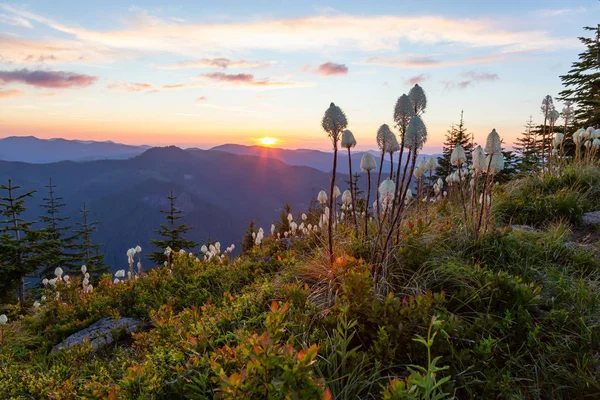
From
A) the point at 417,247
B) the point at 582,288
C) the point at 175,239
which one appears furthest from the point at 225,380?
the point at 175,239

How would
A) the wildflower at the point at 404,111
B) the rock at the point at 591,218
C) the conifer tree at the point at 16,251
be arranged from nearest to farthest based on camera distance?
the wildflower at the point at 404,111 < the rock at the point at 591,218 < the conifer tree at the point at 16,251

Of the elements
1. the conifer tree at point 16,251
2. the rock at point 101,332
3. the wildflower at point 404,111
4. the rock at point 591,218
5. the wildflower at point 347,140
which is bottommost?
the conifer tree at point 16,251

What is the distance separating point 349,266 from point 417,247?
41.8 inches

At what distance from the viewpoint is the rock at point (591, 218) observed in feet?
19.7

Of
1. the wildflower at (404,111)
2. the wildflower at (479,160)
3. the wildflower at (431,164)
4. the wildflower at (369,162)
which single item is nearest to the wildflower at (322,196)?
the wildflower at (431,164)

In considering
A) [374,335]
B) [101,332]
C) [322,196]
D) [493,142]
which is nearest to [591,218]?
[493,142]

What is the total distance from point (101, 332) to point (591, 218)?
26.3ft

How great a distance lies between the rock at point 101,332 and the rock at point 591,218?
7.27 m

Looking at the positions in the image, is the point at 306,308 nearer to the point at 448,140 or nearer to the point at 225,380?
the point at 225,380

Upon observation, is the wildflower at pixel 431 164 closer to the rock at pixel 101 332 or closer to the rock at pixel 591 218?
the rock at pixel 591 218

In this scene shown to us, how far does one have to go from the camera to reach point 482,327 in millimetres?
2838

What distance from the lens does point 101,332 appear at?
15.7ft

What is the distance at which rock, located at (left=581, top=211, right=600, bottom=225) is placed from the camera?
6.01m

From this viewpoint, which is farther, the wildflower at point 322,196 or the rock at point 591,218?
the wildflower at point 322,196
